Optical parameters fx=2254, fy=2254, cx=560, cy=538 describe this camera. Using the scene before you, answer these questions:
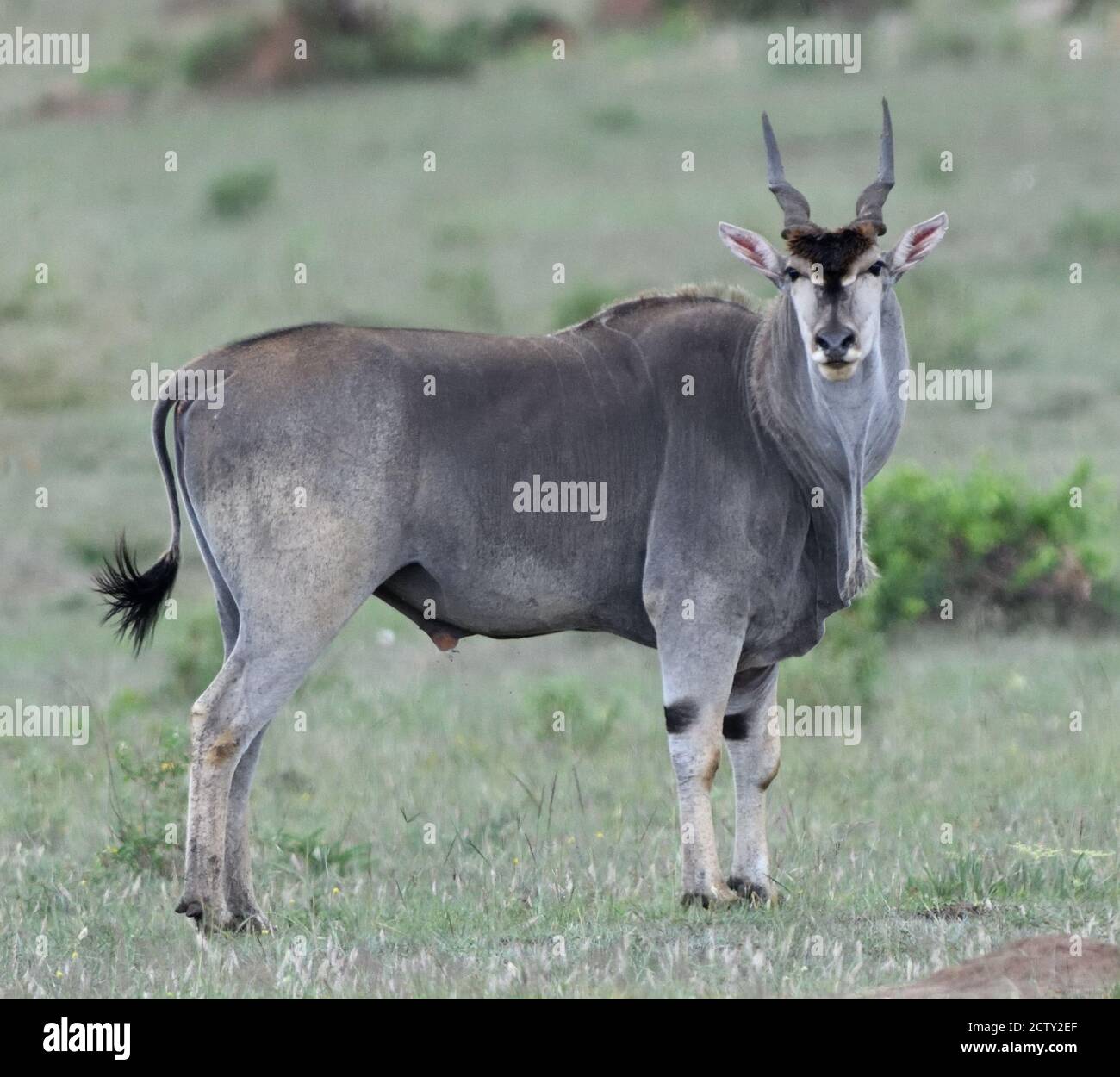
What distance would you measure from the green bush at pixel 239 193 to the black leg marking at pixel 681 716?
2009 centimetres

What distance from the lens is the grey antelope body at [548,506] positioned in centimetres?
776

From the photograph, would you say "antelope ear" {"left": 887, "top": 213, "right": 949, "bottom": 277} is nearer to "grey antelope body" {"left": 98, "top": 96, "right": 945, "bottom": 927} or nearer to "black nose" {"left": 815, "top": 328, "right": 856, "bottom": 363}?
"grey antelope body" {"left": 98, "top": 96, "right": 945, "bottom": 927}

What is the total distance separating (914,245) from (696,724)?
1.83 meters

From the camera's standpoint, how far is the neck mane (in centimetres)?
788

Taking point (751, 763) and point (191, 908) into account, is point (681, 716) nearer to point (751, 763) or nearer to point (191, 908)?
point (751, 763)

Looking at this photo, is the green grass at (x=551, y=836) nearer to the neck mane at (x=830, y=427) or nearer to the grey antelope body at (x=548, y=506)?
the grey antelope body at (x=548, y=506)

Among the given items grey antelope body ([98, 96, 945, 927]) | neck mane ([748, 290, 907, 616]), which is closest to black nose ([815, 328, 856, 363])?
grey antelope body ([98, 96, 945, 927])

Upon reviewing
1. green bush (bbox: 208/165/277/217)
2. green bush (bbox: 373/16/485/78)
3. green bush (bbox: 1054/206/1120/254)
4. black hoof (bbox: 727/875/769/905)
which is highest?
green bush (bbox: 373/16/485/78)

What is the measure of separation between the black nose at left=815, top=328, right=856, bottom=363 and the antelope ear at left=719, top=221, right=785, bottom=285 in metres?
0.43

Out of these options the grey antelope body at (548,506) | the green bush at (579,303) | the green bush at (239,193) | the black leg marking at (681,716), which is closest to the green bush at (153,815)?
the grey antelope body at (548,506)

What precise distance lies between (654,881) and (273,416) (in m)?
2.19

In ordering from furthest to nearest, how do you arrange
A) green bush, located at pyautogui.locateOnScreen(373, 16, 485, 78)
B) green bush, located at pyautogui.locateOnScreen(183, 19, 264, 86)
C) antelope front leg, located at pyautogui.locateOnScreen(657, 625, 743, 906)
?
green bush, located at pyautogui.locateOnScreen(183, 19, 264, 86), green bush, located at pyautogui.locateOnScreen(373, 16, 485, 78), antelope front leg, located at pyautogui.locateOnScreen(657, 625, 743, 906)

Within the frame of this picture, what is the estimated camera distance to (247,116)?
3322 cm

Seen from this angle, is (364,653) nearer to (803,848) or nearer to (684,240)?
(803,848)
